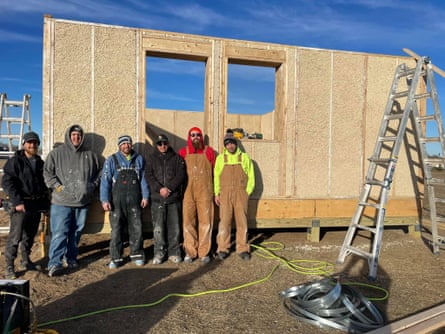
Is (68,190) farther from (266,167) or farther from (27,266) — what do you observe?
(266,167)

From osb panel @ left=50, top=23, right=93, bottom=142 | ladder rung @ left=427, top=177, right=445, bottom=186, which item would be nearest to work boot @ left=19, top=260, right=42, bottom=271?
osb panel @ left=50, top=23, right=93, bottom=142

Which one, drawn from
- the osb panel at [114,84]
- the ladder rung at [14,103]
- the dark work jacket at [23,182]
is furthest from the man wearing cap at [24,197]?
the ladder rung at [14,103]

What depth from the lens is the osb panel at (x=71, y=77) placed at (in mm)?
5039

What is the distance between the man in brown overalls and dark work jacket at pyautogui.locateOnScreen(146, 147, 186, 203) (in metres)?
0.23

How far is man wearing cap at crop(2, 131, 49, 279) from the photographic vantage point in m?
4.33

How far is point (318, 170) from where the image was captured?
20.1ft

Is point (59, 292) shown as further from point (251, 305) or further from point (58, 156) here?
point (251, 305)

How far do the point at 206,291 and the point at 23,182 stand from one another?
104 inches

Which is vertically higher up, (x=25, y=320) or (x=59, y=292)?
(x=25, y=320)

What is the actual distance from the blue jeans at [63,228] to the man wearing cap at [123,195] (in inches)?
14.8

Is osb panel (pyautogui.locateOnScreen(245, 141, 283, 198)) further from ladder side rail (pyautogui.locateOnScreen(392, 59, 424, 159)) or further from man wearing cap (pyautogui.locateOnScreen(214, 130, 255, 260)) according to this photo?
ladder side rail (pyautogui.locateOnScreen(392, 59, 424, 159))

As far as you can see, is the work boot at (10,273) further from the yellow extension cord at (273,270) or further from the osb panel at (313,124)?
the osb panel at (313,124)

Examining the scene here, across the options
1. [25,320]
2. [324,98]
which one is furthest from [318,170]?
[25,320]

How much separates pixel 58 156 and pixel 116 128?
98 centimetres
